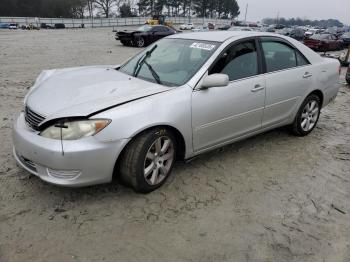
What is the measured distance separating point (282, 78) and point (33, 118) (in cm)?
302

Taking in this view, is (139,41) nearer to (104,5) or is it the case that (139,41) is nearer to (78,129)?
(78,129)

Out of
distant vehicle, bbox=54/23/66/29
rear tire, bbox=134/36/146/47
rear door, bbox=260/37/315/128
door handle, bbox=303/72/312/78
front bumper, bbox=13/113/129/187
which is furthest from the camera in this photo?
distant vehicle, bbox=54/23/66/29

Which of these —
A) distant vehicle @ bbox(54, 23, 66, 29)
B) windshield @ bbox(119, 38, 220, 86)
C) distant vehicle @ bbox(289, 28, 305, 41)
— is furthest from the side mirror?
distant vehicle @ bbox(54, 23, 66, 29)

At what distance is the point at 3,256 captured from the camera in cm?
251

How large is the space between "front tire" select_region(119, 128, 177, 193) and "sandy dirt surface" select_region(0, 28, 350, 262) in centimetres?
15

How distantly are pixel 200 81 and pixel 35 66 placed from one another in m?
9.46

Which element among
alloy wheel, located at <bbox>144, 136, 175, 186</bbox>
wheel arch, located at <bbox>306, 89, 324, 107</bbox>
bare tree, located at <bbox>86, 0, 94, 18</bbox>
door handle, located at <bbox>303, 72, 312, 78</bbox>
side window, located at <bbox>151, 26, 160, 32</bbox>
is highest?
bare tree, located at <bbox>86, 0, 94, 18</bbox>

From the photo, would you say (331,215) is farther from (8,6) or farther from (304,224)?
(8,6)

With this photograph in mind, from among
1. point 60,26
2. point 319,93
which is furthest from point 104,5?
point 319,93

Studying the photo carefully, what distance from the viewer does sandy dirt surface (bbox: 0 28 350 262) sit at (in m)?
2.66

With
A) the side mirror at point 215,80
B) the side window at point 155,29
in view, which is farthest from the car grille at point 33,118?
the side window at point 155,29

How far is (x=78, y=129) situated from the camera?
293cm

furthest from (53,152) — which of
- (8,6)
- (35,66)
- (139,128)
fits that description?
(8,6)

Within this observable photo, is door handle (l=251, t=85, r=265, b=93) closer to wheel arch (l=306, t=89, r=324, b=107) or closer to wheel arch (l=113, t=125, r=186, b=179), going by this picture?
wheel arch (l=113, t=125, r=186, b=179)
